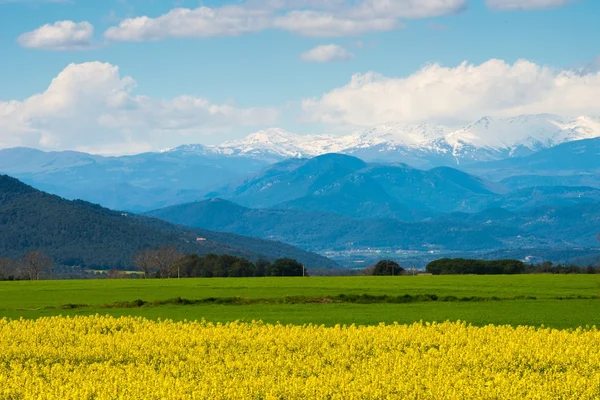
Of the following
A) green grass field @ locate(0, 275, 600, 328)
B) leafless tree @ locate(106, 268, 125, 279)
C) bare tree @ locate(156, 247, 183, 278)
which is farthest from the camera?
leafless tree @ locate(106, 268, 125, 279)

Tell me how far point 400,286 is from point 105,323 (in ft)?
129

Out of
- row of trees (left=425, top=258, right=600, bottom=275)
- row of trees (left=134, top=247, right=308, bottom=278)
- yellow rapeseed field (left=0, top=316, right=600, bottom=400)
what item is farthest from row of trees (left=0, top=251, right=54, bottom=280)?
yellow rapeseed field (left=0, top=316, right=600, bottom=400)

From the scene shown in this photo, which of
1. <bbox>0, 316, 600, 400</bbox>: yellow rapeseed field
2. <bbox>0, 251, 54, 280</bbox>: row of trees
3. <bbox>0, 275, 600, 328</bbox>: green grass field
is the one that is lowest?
<bbox>0, 316, 600, 400</bbox>: yellow rapeseed field

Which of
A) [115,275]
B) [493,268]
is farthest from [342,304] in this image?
[115,275]

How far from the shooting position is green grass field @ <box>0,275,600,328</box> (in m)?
47.4

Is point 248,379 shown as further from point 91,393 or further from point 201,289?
point 201,289

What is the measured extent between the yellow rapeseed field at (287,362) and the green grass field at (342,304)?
9.33 metres

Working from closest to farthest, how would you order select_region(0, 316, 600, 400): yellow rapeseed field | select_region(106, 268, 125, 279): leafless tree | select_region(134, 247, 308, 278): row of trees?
select_region(0, 316, 600, 400): yellow rapeseed field < select_region(134, 247, 308, 278): row of trees < select_region(106, 268, 125, 279): leafless tree

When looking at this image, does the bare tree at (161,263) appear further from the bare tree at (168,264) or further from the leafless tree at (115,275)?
the leafless tree at (115,275)

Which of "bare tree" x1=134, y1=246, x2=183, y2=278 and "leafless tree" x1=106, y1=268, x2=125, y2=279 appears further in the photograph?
"leafless tree" x1=106, y1=268, x2=125, y2=279

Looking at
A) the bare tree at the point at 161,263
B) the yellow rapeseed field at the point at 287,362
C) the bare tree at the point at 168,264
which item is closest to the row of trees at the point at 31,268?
the bare tree at the point at 161,263

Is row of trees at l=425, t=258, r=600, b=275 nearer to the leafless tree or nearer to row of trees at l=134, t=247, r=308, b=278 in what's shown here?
row of trees at l=134, t=247, r=308, b=278

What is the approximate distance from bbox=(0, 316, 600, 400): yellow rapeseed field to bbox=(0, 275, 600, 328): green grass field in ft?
30.6

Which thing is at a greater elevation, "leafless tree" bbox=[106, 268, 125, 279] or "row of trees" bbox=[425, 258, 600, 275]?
"row of trees" bbox=[425, 258, 600, 275]
